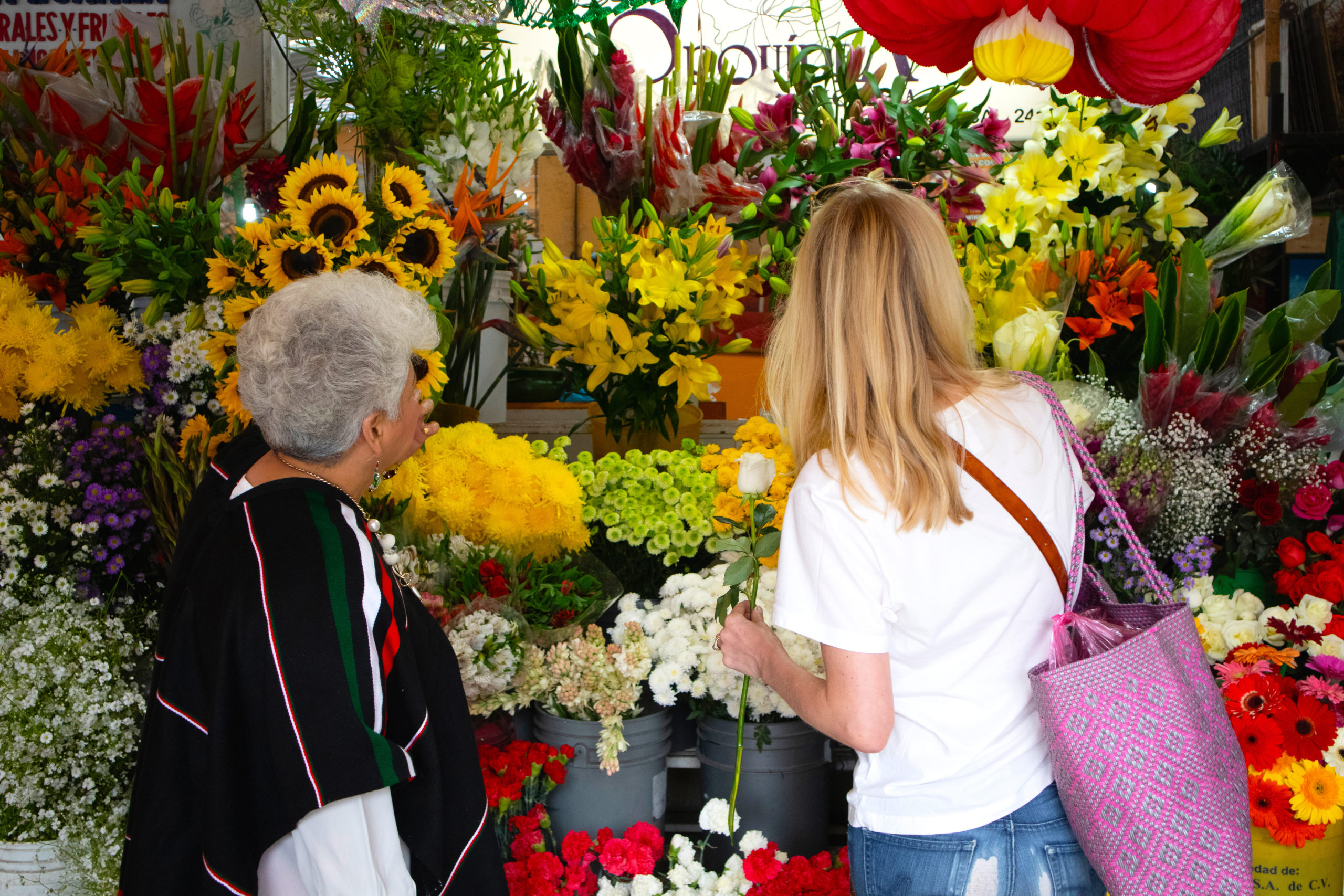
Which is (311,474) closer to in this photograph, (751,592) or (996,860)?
(751,592)

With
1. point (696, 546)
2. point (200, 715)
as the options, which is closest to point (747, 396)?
point (696, 546)

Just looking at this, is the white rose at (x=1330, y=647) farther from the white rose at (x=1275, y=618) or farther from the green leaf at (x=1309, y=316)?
the green leaf at (x=1309, y=316)

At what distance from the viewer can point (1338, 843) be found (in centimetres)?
157

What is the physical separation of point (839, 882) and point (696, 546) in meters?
0.61

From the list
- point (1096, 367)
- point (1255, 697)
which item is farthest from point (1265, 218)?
point (1255, 697)

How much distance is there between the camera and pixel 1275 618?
1.68m

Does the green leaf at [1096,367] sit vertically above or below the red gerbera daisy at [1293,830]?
above

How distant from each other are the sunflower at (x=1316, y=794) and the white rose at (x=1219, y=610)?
0.26 m

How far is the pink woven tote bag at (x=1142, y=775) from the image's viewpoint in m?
1.00

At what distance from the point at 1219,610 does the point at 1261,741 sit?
0.76 feet

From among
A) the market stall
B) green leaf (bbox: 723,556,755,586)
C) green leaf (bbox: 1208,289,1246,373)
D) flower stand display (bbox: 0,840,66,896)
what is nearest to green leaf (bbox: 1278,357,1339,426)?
the market stall

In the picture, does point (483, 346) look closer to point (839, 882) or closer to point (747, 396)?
point (839, 882)

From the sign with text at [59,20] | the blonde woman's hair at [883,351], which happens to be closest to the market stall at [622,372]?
the blonde woman's hair at [883,351]

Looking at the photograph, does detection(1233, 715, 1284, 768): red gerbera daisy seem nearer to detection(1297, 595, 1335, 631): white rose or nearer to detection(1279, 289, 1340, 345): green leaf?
detection(1297, 595, 1335, 631): white rose
